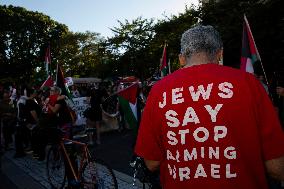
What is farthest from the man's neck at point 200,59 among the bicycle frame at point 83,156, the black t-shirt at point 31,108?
the black t-shirt at point 31,108

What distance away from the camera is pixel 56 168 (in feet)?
23.7

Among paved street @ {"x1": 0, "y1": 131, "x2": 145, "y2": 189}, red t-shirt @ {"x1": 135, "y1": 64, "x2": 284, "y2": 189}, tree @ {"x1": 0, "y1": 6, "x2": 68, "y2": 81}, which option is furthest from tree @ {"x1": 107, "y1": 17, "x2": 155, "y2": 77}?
red t-shirt @ {"x1": 135, "y1": 64, "x2": 284, "y2": 189}

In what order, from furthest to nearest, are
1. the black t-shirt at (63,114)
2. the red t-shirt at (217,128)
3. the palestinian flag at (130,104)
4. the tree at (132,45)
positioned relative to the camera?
the tree at (132,45), the black t-shirt at (63,114), the palestinian flag at (130,104), the red t-shirt at (217,128)

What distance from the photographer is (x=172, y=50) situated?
3106 cm

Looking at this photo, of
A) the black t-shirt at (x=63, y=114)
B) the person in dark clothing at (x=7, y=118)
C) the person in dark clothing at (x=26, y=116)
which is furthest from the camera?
the person in dark clothing at (x=7, y=118)

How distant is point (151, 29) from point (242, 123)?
126 ft

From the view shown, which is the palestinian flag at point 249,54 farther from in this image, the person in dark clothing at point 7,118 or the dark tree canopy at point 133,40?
the person in dark clothing at point 7,118

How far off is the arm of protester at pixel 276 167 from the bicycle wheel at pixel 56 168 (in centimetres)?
531

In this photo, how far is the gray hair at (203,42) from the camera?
7.06 feet

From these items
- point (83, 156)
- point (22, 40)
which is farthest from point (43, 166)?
point (22, 40)

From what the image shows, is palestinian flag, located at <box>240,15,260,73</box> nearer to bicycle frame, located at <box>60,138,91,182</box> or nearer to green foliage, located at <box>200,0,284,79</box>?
bicycle frame, located at <box>60,138,91,182</box>

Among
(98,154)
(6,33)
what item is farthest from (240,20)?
(6,33)

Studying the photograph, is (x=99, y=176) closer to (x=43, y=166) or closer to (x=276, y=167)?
(x=43, y=166)

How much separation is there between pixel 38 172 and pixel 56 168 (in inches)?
60.4
